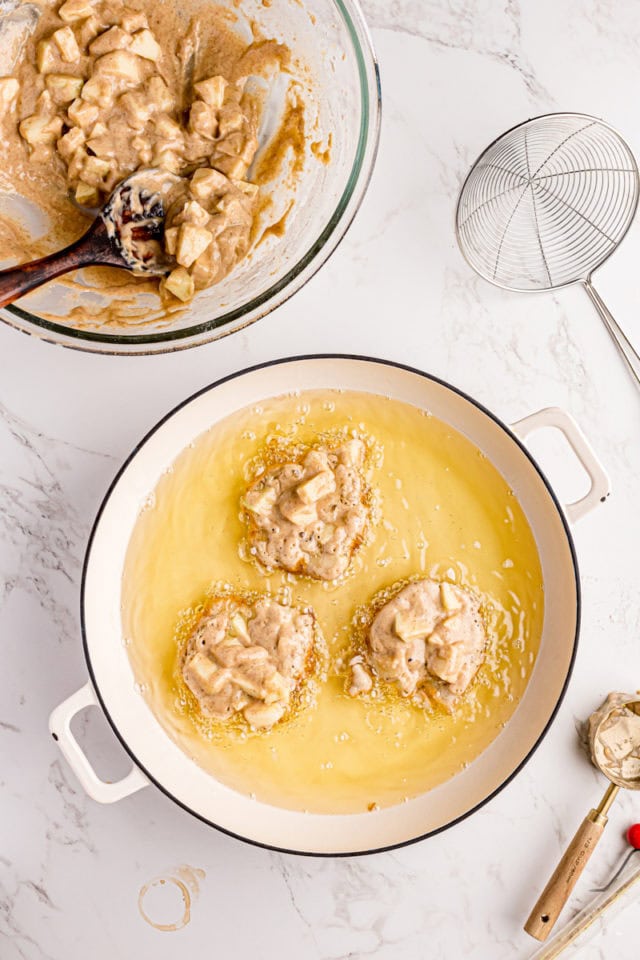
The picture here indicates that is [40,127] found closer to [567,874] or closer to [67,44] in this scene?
[67,44]

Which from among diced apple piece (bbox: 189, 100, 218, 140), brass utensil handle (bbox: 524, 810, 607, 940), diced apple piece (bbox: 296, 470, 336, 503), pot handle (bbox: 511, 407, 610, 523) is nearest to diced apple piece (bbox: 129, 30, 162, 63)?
diced apple piece (bbox: 189, 100, 218, 140)

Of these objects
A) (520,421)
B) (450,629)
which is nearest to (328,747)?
(450,629)

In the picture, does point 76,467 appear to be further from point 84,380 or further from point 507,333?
point 507,333

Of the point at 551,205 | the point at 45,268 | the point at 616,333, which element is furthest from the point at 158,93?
the point at 616,333

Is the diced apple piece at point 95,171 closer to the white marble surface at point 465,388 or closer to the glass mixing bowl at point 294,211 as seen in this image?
the glass mixing bowl at point 294,211

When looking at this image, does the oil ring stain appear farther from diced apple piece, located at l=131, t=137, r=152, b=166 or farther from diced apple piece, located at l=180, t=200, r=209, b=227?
diced apple piece, located at l=131, t=137, r=152, b=166
